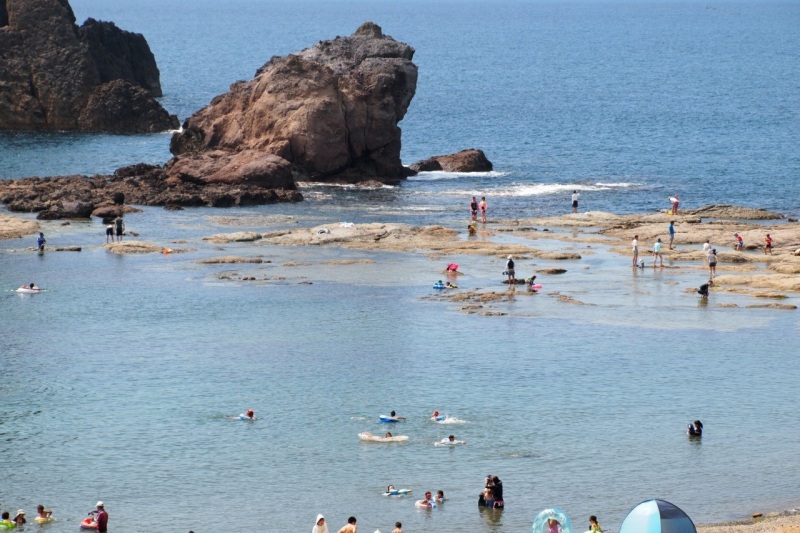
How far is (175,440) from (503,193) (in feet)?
174

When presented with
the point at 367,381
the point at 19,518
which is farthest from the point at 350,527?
the point at 367,381

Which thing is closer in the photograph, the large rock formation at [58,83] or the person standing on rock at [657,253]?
the person standing on rock at [657,253]

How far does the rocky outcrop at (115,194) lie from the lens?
85.9 meters

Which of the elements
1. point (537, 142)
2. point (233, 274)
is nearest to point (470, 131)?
point (537, 142)

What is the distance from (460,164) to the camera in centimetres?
10688

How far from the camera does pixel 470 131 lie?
461 feet

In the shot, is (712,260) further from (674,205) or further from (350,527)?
(350,527)

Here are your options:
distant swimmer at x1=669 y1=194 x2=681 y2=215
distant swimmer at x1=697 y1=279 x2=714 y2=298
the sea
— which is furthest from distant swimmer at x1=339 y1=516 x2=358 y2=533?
distant swimmer at x1=669 y1=194 x2=681 y2=215

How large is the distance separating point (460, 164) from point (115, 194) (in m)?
29.5

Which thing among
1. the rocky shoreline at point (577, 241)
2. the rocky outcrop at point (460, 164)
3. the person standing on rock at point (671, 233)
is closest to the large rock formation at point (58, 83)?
the rocky outcrop at point (460, 164)

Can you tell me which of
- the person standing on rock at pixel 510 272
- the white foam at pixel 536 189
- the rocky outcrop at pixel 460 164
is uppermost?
the rocky outcrop at pixel 460 164

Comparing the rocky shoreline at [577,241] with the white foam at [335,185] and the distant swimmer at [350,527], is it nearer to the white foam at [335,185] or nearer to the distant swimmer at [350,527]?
the white foam at [335,185]

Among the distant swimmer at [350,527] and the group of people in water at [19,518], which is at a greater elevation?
the distant swimmer at [350,527]

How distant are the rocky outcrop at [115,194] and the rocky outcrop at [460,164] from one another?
696 inches
